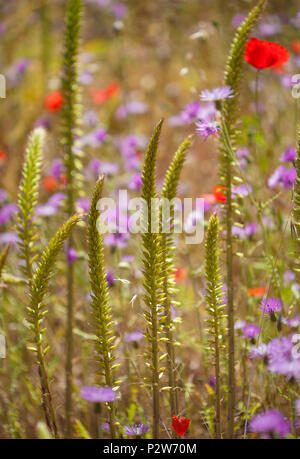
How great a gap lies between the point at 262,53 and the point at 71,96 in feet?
1.61

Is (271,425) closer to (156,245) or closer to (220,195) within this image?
(156,245)

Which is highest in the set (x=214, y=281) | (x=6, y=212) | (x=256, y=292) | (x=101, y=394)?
(x=6, y=212)

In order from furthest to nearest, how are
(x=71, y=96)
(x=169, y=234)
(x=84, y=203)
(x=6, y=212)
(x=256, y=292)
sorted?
(x=6, y=212) < (x=84, y=203) < (x=256, y=292) < (x=71, y=96) < (x=169, y=234)

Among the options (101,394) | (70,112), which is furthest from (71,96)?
(101,394)

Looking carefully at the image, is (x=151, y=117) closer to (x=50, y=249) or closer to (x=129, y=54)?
(x=129, y=54)

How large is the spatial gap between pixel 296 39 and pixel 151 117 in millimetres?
1252

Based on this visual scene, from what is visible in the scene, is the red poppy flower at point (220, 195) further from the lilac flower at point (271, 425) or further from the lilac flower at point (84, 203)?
the lilac flower at point (84, 203)

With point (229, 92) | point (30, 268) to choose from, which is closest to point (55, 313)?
point (30, 268)

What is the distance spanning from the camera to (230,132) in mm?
1026

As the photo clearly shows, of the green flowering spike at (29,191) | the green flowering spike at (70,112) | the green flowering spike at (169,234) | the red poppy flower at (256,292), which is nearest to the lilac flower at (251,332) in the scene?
the red poppy flower at (256,292)

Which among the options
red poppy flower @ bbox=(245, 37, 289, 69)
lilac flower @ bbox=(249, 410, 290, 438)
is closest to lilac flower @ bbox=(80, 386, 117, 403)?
lilac flower @ bbox=(249, 410, 290, 438)

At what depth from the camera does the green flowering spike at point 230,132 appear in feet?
3.10

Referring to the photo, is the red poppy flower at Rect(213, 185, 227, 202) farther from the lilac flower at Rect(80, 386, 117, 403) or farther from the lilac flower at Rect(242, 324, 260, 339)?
the lilac flower at Rect(80, 386, 117, 403)

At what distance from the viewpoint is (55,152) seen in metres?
3.07
